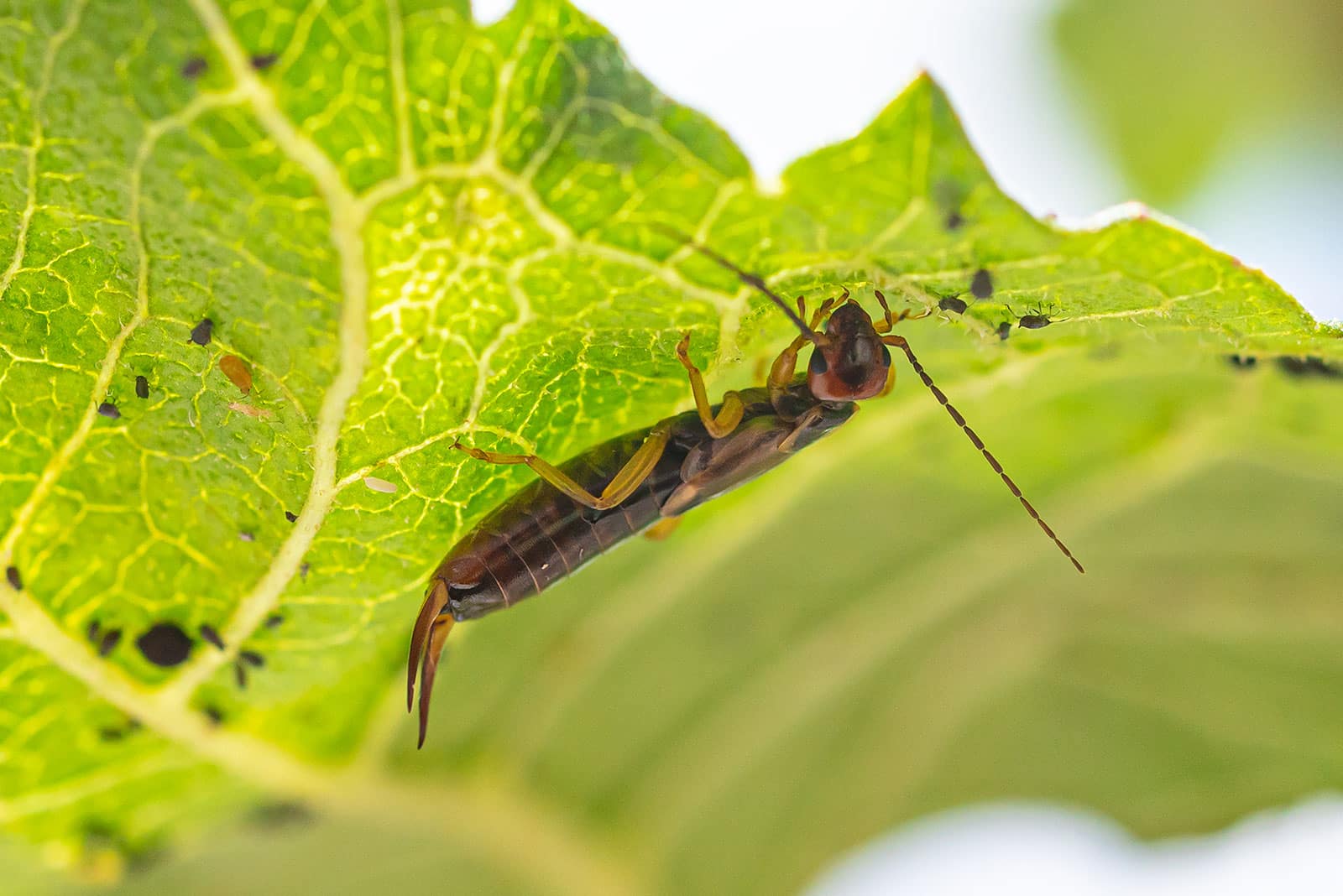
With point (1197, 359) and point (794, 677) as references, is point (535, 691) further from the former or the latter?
point (1197, 359)

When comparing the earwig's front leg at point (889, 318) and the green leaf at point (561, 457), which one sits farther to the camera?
the earwig's front leg at point (889, 318)

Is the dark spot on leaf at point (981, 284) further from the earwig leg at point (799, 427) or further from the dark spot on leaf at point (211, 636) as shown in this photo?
the dark spot on leaf at point (211, 636)

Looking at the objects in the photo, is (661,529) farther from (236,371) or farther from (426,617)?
(236,371)

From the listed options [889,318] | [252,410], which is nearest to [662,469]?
[889,318]

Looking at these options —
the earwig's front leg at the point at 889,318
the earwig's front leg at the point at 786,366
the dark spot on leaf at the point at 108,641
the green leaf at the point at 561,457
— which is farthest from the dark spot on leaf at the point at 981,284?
the dark spot on leaf at the point at 108,641

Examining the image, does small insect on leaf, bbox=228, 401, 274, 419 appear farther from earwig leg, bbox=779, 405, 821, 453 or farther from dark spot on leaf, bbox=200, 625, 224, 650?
earwig leg, bbox=779, 405, 821, 453

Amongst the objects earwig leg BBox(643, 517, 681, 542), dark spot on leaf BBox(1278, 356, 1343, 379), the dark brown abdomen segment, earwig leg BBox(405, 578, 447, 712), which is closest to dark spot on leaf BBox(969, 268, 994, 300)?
the dark brown abdomen segment

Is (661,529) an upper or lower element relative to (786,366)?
lower

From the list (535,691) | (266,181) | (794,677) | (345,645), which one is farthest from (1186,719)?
(266,181)
